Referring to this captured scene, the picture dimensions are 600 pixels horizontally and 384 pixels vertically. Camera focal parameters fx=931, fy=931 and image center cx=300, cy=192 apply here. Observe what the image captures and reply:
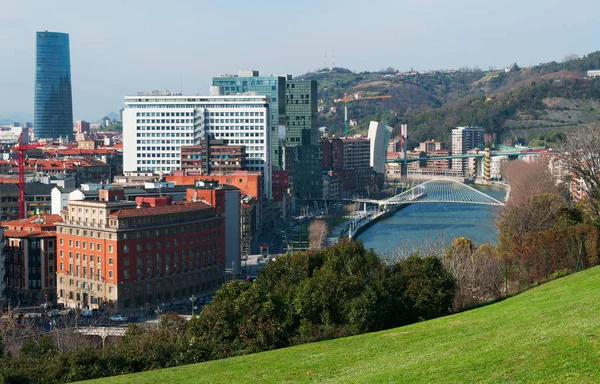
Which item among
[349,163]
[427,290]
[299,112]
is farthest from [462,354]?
[349,163]

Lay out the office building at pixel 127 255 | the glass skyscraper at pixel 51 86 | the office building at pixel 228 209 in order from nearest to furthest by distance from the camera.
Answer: the office building at pixel 127 255 → the office building at pixel 228 209 → the glass skyscraper at pixel 51 86

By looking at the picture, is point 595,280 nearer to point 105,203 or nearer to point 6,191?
point 105,203

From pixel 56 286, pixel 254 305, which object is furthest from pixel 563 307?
pixel 56 286

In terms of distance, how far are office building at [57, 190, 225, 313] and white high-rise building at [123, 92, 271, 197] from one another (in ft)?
70.6

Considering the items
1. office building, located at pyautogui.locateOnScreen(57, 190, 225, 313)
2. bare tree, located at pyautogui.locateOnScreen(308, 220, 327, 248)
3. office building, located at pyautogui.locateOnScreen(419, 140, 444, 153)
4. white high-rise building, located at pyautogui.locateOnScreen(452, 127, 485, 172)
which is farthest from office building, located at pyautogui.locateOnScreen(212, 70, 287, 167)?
office building, located at pyautogui.locateOnScreen(419, 140, 444, 153)

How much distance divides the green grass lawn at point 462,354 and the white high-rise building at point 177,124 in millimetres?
35563

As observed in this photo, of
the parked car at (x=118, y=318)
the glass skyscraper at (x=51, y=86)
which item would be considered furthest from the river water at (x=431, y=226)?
the glass skyscraper at (x=51, y=86)

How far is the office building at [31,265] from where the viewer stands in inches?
960

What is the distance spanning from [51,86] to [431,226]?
219ft

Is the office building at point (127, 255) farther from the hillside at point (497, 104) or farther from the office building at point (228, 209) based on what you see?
the hillside at point (497, 104)

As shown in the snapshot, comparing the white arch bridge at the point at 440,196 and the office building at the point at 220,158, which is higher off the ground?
the office building at the point at 220,158

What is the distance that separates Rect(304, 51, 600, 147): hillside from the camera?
93000 mm

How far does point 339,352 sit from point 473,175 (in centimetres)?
7177

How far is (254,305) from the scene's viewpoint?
12547mm
